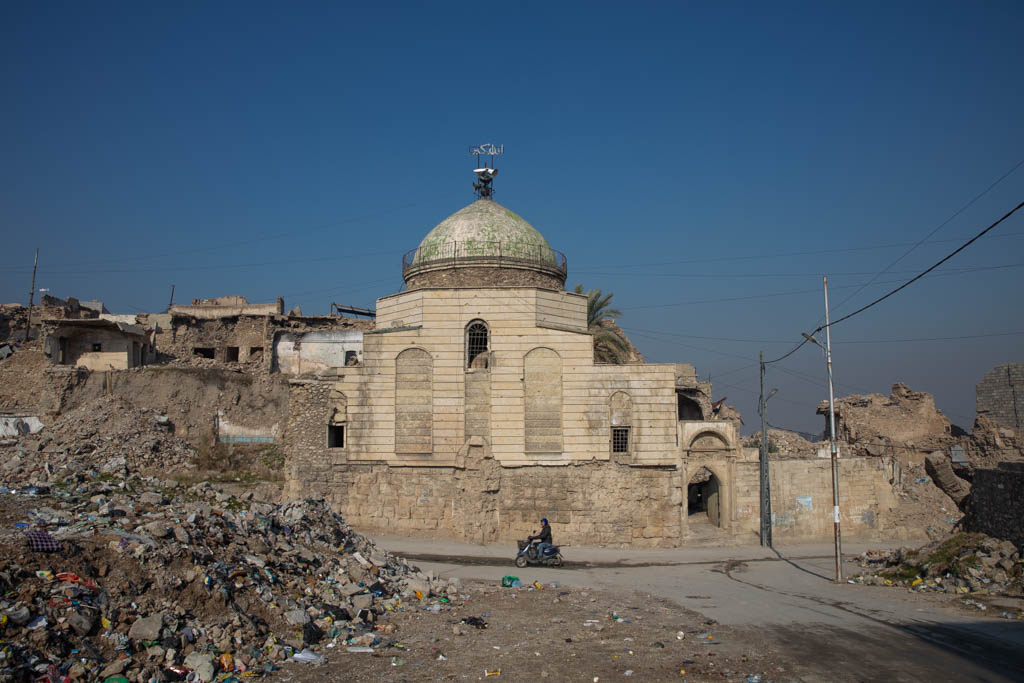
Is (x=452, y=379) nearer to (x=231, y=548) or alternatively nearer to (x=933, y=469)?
(x=231, y=548)

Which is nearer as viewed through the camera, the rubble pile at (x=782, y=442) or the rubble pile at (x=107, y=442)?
the rubble pile at (x=107, y=442)

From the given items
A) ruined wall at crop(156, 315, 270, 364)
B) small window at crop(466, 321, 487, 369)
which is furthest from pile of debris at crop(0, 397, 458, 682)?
ruined wall at crop(156, 315, 270, 364)

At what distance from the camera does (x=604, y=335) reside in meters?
30.8

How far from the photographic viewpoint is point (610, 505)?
23.2 m

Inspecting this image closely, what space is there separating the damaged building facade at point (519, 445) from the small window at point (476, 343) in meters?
0.05

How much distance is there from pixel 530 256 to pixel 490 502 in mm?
8880

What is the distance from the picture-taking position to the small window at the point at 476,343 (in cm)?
2412

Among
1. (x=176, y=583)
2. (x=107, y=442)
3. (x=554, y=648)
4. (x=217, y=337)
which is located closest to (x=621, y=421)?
(x=554, y=648)

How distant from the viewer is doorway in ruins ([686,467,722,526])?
2483 cm

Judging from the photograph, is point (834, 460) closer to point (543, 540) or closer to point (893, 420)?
point (543, 540)

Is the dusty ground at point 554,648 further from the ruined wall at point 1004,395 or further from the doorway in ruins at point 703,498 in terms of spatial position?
the ruined wall at point 1004,395

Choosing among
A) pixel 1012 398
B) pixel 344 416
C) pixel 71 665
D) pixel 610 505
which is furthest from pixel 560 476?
pixel 1012 398

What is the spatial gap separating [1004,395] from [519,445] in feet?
68.1

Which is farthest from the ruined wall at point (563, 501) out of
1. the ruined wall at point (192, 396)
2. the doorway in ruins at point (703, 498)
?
the ruined wall at point (192, 396)
